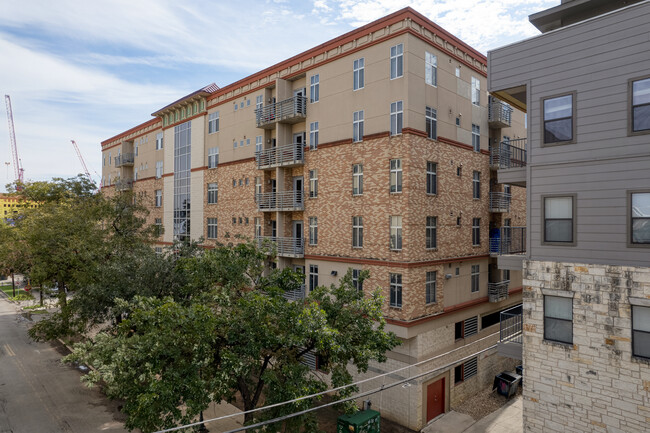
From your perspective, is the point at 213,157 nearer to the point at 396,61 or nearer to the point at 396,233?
the point at 396,61

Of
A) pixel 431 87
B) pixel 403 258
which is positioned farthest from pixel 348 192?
pixel 431 87

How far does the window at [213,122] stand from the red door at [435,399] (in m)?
24.8

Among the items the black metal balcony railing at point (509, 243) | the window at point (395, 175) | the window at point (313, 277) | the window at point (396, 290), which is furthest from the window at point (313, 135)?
the black metal balcony railing at point (509, 243)

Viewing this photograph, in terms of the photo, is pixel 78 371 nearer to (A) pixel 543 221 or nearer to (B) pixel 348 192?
(B) pixel 348 192

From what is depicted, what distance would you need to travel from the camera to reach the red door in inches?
795

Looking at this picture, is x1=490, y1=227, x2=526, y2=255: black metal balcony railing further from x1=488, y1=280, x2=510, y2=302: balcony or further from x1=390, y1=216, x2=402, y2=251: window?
x1=390, y1=216, x2=402, y2=251: window

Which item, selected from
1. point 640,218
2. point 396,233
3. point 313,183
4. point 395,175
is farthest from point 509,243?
point 313,183

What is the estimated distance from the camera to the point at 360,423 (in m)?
16.9

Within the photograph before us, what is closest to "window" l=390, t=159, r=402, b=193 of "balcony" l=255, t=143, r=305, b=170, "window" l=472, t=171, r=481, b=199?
"balcony" l=255, t=143, r=305, b=170

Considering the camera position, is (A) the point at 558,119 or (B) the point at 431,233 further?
(B) the point at 431,233

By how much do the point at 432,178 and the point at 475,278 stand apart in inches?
284

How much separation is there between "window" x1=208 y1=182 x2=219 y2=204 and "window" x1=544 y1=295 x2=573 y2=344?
2607 cm

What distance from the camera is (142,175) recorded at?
4644 cm

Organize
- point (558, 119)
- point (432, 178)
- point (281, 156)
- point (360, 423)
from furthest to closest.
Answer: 1. point (281, 156)
2. point (432, 178)
3. point (360, 423)
4. point (558, 119)
